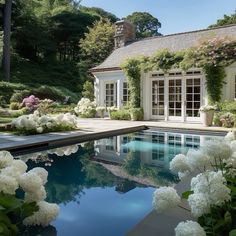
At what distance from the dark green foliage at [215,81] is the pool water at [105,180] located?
10.1 ft

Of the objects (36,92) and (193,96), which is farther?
(36,92)

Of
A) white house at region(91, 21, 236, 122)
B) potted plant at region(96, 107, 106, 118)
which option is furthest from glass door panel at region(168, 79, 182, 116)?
potted plant at region(96, 107, 106, 118)

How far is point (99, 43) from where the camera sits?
2583 centimetres

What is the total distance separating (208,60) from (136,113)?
12.6 ft

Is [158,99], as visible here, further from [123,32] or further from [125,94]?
[123,32]

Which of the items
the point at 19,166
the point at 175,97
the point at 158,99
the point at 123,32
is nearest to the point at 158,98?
the point at 158,99

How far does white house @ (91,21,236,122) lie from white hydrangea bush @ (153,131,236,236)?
427 inches

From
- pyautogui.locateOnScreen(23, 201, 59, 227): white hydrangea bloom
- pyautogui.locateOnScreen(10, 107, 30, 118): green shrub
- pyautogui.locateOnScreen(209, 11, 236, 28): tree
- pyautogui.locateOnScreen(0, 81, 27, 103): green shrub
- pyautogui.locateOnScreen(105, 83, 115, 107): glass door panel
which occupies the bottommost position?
pyautogui.locateOnScreen(23, 201, 59, 227): white hydrangea bloom

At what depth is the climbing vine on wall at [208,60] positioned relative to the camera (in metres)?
12.1

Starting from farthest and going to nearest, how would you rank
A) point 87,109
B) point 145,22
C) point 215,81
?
point 145,22
point 87,109
point 215,81

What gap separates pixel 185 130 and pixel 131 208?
7.63 metres

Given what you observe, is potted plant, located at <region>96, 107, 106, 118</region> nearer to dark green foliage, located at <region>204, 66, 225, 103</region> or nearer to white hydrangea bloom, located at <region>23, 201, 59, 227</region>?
dark green foliage, located at <region>204, 66, 225, 103</region>

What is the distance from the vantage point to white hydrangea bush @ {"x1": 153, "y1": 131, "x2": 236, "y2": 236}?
172 cm

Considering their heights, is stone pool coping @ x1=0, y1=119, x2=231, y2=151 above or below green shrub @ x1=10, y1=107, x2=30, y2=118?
below
